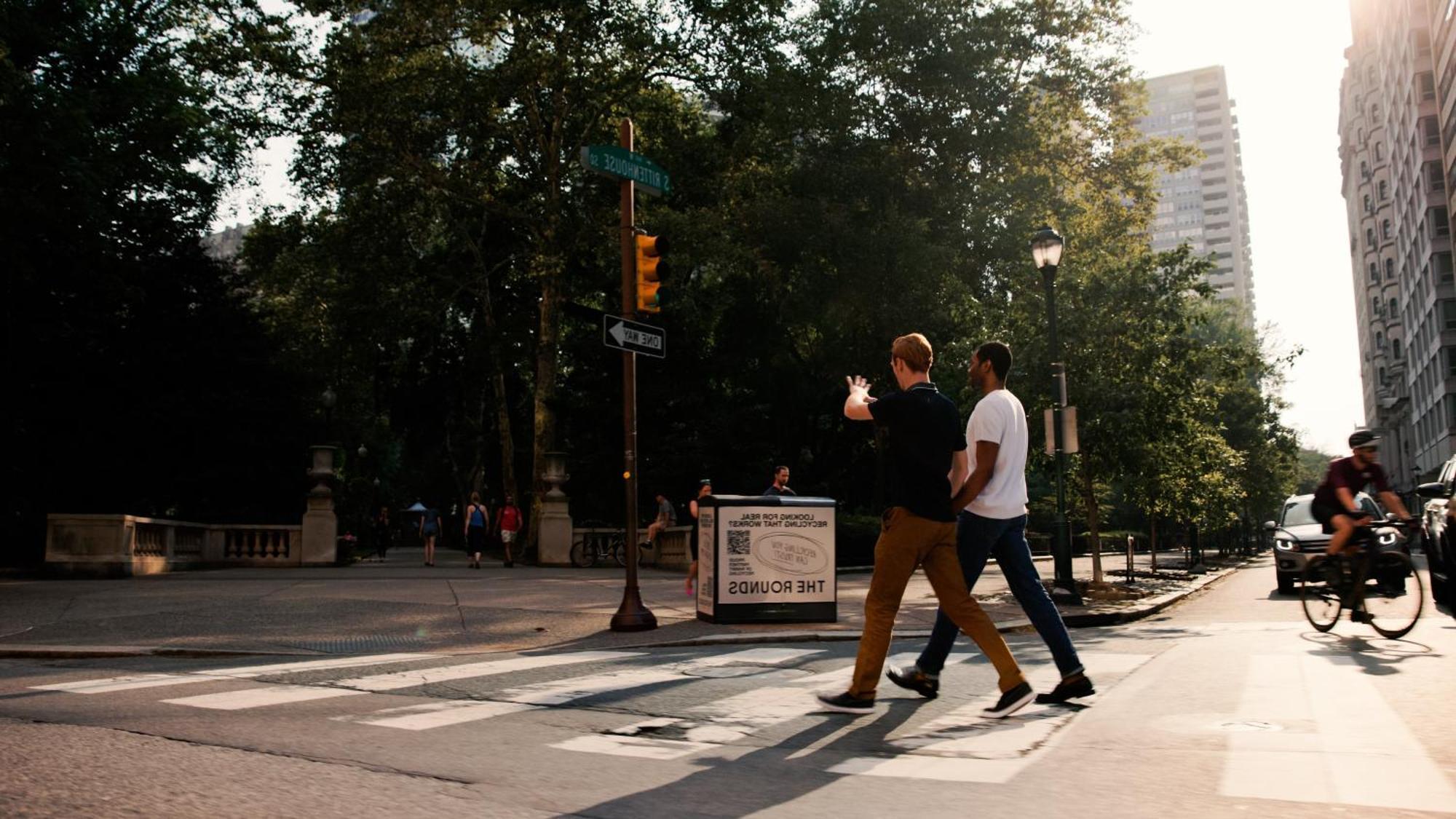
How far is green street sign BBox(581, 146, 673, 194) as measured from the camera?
11.7 meters

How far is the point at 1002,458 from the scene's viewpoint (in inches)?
260

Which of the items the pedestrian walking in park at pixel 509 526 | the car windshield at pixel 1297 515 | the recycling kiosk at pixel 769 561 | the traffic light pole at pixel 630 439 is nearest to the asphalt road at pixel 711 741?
the traffic light pole at pixel 630 439

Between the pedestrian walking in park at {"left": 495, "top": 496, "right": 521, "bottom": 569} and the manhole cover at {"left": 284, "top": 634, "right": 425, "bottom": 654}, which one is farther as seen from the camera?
the pedestrian walking in park at {"left": 495, "top": 496, "right": 521, "bottom": 569}

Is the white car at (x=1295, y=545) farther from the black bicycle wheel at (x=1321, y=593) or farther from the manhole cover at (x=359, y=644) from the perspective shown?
the manhole cover at (x=359, y=644)

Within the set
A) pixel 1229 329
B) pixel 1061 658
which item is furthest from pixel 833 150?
pixel 1229 329

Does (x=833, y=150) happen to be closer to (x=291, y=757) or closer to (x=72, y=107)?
(x=72, y=107)

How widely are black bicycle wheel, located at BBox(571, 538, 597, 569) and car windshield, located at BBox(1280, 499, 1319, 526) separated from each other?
52.3 feet

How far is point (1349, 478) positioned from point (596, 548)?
21.1 m

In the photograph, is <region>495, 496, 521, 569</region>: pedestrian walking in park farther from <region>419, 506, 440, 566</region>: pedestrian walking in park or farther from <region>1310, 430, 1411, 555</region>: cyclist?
<region>1310, 430, 1411, 555</region>: cyclist

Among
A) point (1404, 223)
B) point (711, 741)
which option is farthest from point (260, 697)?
point (1404, 223)

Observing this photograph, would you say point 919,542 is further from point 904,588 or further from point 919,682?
point 919,682

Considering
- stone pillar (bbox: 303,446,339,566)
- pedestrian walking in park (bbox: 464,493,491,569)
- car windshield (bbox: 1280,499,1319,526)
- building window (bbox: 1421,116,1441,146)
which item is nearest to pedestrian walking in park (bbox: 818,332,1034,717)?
car windshield (bbox: 1280,499,1319,526)

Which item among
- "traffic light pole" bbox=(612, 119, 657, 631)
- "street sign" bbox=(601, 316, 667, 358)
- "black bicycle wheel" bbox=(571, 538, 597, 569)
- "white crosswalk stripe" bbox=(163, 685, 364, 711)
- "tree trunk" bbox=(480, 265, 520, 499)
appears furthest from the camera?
"tree trunk" bbox=(480, 265, 520, 499)

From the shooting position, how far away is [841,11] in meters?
33.3
